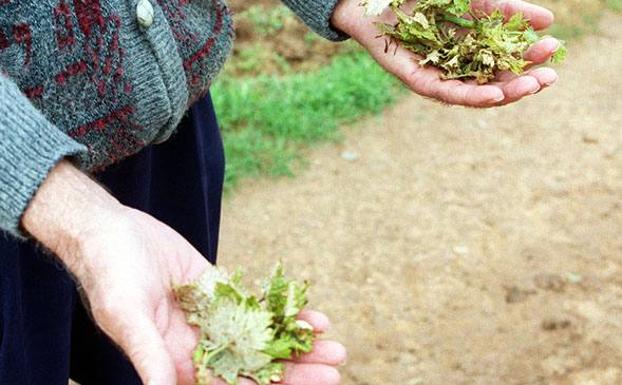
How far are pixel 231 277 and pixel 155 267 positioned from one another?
222 millimetres

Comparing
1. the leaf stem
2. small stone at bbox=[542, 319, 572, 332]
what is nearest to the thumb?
the leaf stem

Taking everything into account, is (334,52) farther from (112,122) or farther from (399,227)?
(112,122)

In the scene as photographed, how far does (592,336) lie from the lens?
2.91 m

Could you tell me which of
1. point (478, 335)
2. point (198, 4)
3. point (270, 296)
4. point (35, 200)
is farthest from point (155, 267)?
point (478, 335)

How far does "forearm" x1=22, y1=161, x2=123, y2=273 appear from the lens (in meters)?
1.26

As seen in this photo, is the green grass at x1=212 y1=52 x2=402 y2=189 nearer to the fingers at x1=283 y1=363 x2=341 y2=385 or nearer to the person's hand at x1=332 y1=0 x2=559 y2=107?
the person's hand at x1=332 y1=0 x2=559 y2=107

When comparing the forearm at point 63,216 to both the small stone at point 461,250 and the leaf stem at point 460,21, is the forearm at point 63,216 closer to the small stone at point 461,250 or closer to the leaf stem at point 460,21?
the leaf stem at point 460,21

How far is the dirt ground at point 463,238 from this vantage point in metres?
2.90

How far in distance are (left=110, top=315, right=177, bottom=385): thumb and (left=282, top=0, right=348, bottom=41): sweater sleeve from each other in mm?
906

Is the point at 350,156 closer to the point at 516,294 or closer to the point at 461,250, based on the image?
the point at 461,250

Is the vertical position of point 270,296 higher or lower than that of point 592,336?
higher

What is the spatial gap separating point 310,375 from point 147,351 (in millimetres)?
277

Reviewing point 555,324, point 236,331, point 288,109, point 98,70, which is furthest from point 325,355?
point 288,109

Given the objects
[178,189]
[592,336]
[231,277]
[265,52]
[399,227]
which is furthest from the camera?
[265,52]
